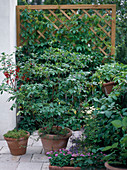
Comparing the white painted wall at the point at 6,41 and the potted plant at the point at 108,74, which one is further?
the white painted wall at the point at 6,41

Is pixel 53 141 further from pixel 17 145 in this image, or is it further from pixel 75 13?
pixel 75 13

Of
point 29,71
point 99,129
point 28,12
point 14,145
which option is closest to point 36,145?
point 14,145

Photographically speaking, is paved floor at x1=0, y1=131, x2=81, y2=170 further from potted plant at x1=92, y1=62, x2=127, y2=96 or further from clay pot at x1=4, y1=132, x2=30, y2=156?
potted plant at x1=92, y1=62, x2=127, y2=96

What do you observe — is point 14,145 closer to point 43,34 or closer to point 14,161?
point 14,161

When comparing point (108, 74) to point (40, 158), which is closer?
point (108, 74)

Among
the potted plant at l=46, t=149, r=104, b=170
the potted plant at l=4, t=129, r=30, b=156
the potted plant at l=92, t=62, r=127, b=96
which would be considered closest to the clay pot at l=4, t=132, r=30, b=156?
the potted plant at l=4, t=129, r=30, b=156

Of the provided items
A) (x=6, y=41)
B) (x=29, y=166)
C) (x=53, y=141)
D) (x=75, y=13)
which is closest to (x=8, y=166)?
(x=29, y=166)

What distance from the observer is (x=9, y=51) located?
12.3 ft

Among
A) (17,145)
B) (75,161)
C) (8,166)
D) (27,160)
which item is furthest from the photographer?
(17,145)

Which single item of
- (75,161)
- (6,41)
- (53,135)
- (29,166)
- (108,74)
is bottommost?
(29,166)

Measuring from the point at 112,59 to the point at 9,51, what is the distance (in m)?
1.69

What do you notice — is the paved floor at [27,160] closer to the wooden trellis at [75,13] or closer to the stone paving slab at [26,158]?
the stone paving slab at [26,158]

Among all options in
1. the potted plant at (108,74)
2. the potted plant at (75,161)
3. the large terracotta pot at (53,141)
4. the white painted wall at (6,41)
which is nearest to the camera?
the potted plant at (75,161)

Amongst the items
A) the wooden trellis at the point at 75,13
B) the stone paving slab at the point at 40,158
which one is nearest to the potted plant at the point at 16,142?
the stone paving slab at the point at 40,158
